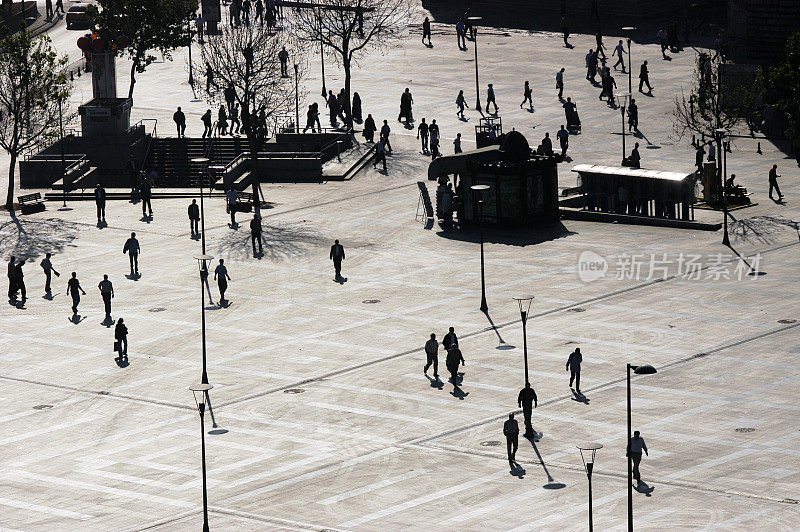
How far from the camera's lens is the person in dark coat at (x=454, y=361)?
4116 centimetres

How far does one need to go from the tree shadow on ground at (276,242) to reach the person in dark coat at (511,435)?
2232 cm

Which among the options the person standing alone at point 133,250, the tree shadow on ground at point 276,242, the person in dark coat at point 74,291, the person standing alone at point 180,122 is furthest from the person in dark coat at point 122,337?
the person standing alone at point 180,122

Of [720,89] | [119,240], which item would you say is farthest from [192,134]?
[720,89]

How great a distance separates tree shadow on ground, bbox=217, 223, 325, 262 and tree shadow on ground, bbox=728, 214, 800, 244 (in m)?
15.9

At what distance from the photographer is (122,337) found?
146 ft

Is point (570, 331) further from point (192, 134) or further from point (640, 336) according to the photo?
point (192, 134)

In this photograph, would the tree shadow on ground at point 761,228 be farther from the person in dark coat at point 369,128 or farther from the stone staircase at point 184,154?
the stone staircase at point 184,154

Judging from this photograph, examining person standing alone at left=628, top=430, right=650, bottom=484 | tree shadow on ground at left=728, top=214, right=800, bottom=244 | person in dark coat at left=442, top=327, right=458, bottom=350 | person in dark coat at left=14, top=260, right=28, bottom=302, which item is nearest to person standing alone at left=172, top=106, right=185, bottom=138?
person in dark coat at left=14, top=260, right=28, bottom=302

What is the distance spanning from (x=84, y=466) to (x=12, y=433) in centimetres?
369

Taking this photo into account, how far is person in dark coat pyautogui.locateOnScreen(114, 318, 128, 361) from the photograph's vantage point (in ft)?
146

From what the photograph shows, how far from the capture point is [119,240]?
6019 centimetres

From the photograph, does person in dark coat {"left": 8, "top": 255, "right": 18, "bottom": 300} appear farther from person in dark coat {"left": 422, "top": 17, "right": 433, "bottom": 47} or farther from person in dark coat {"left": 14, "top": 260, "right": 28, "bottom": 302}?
person in dark coat {"left": 422, "top": 17, "right": 433, "bottom": 47}

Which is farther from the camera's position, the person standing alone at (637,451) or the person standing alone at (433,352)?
the person standing alone at (433,352)

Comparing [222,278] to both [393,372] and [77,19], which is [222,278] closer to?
[393,372]
